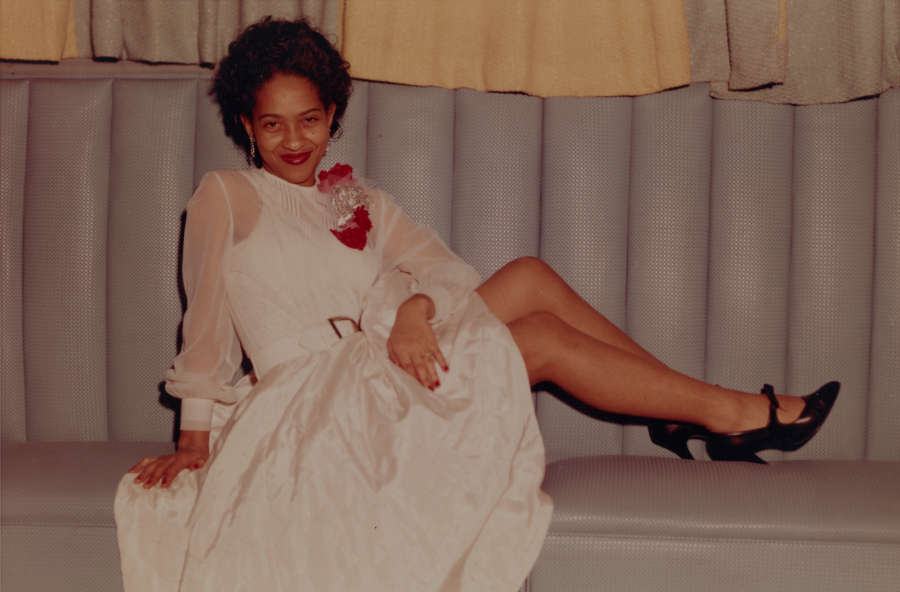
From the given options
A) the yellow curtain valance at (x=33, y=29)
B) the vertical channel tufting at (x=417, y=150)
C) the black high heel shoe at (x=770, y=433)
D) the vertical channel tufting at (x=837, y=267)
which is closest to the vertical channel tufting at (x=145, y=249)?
the yellow curtain valance at (x=33, y=29)

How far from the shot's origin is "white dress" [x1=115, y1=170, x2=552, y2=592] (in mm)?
1335

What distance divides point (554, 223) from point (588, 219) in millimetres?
79

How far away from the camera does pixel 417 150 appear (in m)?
1.95

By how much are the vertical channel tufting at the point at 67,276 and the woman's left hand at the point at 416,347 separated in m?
0.80

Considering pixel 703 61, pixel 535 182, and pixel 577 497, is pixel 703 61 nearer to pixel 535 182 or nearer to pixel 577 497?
pixel 535 182

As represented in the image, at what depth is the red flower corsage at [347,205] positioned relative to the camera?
5.77 ft

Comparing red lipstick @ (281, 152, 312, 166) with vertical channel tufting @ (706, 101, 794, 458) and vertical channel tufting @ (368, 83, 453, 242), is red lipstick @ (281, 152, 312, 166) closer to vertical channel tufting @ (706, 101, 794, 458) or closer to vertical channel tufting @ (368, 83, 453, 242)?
vertical channel tufting @ (368, 83, 453, 242)

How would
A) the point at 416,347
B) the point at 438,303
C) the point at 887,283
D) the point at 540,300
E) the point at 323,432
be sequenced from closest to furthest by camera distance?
the point at 323,432 → the point at 416,347 → the point at 438,303 → the point at 540,300 → the point at 887,283

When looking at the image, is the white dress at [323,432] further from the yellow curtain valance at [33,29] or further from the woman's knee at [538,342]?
the yellow curtain valance at [33,29]

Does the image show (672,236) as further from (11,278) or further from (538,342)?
(11,278)

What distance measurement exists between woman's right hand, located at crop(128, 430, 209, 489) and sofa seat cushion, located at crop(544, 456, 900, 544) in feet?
2.17

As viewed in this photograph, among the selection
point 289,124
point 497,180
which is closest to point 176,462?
point 289,124

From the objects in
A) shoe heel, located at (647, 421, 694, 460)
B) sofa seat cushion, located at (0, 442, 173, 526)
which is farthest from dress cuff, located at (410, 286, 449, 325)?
sofa seat cushion, located at (0, 442, 173, 526)

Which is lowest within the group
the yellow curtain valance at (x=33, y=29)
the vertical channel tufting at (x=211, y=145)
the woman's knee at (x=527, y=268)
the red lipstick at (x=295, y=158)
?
the woman's knee at (x=527, y=268)
